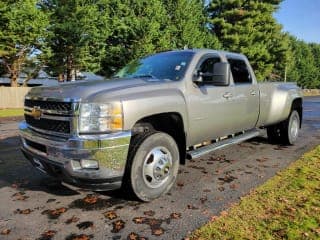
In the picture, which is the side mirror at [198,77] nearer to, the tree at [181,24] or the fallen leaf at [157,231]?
the fallen leaf at [157,231]

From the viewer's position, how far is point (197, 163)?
677 cm

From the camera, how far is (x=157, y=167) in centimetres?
475

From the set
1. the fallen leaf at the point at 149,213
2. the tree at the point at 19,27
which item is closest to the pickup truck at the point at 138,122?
the fallen leaf at the point at 149,213

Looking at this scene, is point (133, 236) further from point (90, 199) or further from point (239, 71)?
point (239, 71)

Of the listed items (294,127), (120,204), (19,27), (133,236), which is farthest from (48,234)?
(19,27)

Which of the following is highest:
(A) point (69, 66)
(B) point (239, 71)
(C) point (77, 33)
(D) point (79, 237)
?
(C) point (77, 33)

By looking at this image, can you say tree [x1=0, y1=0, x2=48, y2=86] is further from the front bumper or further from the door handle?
the front bumper

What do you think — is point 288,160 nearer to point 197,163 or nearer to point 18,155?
point 197,163

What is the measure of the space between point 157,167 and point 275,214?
1507mm

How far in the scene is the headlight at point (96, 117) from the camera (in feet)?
13.5

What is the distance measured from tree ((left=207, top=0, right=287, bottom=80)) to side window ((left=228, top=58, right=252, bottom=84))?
126ft

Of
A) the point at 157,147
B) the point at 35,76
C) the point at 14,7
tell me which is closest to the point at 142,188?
the point at 157,147

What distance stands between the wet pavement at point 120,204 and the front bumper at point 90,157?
0.41 meters

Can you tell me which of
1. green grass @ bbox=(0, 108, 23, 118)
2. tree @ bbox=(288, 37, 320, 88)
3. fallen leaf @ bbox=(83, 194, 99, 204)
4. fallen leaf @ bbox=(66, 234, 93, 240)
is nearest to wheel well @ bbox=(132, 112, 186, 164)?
fallen leaf @ bbox=(83, 194, 99, 204)
